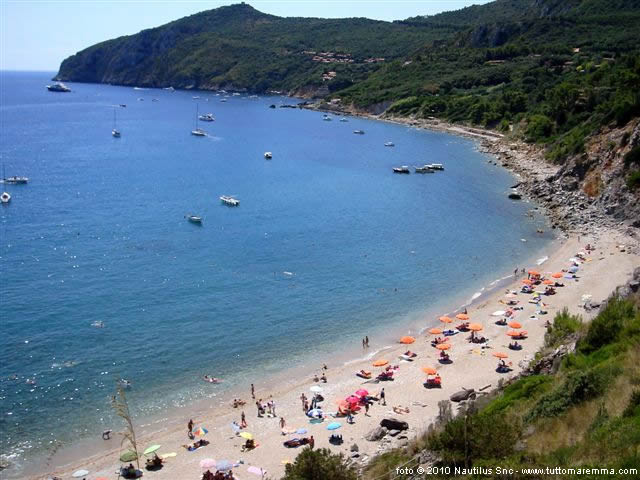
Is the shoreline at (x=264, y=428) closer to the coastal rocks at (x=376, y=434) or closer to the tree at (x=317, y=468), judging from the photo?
the coastal rocks at (x=376, y=434)

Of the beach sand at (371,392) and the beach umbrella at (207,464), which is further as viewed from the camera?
the beach sand at (371,392)

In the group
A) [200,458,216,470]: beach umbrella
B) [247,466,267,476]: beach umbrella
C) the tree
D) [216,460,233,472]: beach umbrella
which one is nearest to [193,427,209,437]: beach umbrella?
[200,458,216,470]: beach umbrella

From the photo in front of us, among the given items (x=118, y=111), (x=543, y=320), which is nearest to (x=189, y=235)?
(x=543, y=320)

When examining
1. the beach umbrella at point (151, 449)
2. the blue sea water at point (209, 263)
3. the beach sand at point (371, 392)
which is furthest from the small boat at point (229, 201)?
the beach umbrella at point (151, 449)

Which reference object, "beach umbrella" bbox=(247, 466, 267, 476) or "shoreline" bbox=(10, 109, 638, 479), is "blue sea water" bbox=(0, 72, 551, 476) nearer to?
"shoreline" bbox=(10, 109, 638, 479)

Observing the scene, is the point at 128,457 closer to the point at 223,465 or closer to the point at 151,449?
the point at 151,449

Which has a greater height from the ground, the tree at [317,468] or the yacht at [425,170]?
the yacht at [425,170]

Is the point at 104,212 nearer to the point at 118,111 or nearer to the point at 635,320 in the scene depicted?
the point at 635,320
